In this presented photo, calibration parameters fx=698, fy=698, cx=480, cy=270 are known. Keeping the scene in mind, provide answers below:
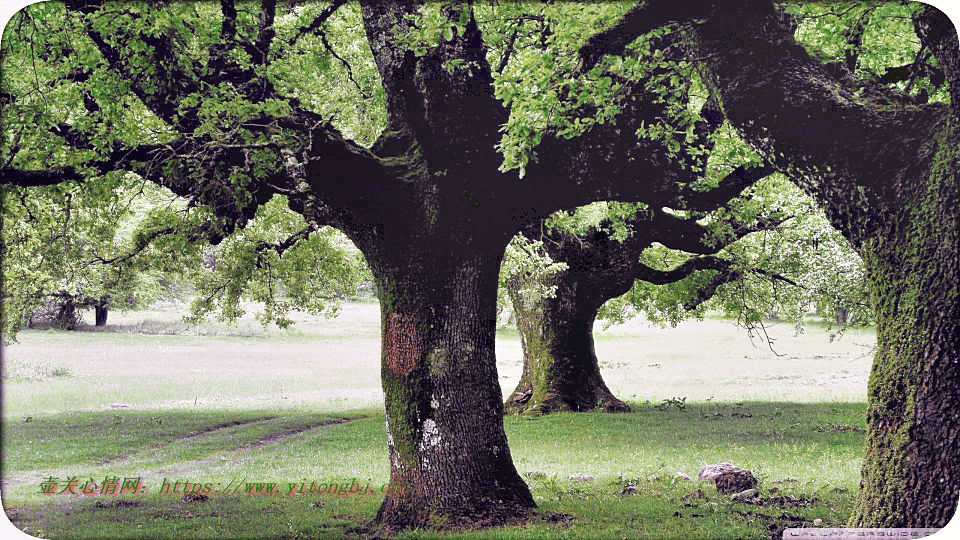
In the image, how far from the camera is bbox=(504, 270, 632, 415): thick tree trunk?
1922cm

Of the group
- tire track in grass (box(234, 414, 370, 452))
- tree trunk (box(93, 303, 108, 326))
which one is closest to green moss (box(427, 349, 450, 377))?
tire track in grass (box(234, 414, 370, 452))

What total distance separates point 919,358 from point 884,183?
1.78m

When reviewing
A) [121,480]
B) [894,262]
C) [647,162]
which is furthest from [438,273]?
[121,480]

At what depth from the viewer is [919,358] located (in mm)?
6738

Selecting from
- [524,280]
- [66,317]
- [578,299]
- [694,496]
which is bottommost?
[694,496]

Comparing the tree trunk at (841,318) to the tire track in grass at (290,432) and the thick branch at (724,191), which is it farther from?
the tire track in grass at (290,432)

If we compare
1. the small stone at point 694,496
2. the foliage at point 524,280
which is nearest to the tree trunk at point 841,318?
the foliage at point 524,280

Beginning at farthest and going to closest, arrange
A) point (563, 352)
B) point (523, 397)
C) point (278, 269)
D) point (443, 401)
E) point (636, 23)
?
point (523, 397) < point (563, 352) < point (278, 269) < point (443, 401) < point (636, 23)

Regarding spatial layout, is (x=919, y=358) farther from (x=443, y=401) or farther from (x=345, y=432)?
(x=345, y=432)

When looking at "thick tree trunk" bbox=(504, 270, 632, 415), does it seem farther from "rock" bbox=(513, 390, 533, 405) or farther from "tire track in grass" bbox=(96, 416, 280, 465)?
"tire track in grass" bbox=(96, 416, 280, 465)

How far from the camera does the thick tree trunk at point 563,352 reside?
1922cm

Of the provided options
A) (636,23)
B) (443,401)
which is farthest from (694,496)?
(636,23)

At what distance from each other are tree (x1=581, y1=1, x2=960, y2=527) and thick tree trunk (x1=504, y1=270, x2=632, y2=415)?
11.5 meters

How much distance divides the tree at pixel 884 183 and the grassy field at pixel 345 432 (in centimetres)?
230
